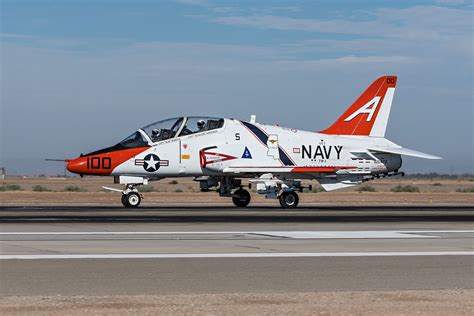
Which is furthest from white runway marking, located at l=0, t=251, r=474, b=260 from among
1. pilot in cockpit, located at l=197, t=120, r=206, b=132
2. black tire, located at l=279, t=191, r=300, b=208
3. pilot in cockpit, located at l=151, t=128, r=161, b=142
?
pilot in cockpit, located at l=197, t=120, r=206, b=132

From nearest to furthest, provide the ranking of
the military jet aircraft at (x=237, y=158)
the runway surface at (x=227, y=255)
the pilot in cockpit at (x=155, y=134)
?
1. the runway surface at (x=227, y=255)
2. the military jet aircraft at (x=237, y=158)
3. the pilot in cockpit at (x=155, y=134)

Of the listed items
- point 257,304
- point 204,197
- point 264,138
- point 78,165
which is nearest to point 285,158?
point 264,138

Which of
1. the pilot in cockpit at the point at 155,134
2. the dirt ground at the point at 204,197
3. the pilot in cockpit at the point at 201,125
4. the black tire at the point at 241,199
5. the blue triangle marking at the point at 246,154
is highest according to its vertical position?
the pilot in cockpit at the point at 201,125

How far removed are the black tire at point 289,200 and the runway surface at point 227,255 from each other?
32.0ft

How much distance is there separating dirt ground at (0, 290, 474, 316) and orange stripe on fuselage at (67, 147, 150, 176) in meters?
25.2

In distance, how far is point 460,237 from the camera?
806 inches

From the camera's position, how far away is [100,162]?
119 feet

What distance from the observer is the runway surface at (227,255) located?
12445 millimetres

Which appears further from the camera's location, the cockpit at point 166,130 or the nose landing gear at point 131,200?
the cockpit at point 166,130

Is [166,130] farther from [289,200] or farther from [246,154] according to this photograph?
[289,200]

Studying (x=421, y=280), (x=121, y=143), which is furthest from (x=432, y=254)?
(x=121, y=143)

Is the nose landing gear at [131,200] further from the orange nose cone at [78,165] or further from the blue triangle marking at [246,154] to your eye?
the blue triangle marking at [246,154]

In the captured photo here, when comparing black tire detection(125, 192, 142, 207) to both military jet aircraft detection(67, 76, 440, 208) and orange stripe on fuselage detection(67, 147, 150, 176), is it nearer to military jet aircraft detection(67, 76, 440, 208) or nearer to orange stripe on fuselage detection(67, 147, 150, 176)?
military jet aircraft detection(67, 76, 440, 208)

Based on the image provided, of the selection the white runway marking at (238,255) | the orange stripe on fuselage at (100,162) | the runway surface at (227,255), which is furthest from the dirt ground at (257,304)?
the orange stripe on fuselage at (100,162)
